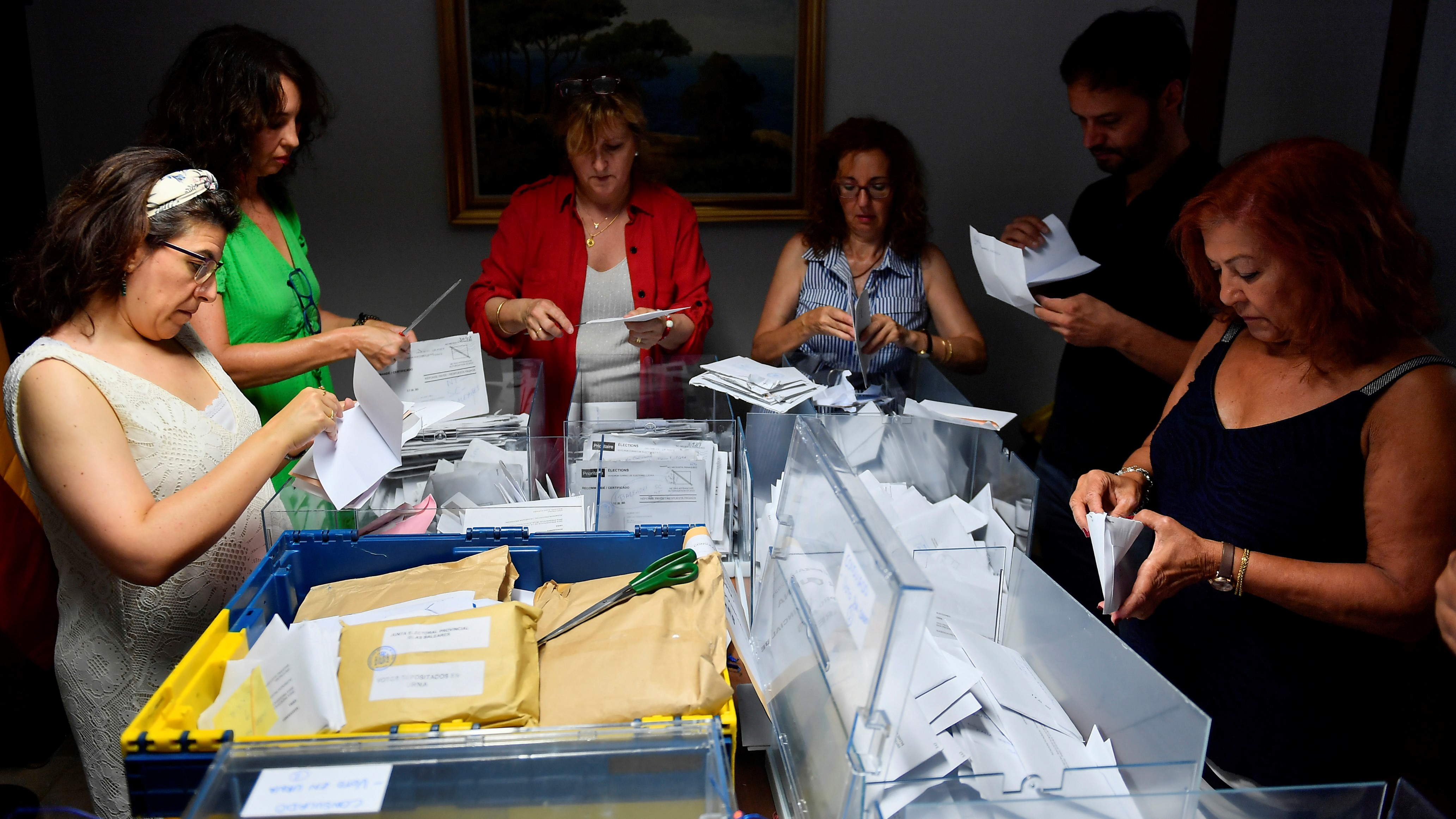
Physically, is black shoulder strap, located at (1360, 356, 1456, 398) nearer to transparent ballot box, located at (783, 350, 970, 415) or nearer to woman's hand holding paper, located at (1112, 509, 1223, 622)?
woman's hand holding paper, located at (1112, 509, 1223, 622)

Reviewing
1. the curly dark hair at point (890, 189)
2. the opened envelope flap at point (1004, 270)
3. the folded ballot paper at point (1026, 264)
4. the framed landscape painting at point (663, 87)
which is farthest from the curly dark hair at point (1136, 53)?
the framed landscape painting at point (663, 87)

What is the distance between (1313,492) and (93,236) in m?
1.82

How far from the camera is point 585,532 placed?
1.27 meters

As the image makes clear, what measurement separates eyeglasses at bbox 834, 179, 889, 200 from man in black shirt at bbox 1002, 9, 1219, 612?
42cm

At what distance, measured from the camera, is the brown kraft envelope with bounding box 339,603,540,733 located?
939mm

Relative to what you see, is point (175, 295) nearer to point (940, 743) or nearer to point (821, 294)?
point (940, 743)

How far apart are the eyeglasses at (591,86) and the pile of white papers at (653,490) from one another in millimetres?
1178

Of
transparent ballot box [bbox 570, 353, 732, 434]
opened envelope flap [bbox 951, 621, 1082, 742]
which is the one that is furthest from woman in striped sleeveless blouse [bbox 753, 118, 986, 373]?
opened envelope flap [bbox 951, 621, 1082, 742]

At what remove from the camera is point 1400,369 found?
1246mm

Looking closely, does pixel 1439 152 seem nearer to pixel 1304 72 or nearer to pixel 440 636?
pixel 1304 72

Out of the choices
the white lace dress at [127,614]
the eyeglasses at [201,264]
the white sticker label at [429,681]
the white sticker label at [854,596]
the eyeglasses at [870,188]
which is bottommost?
the white lace dress at [127,614]

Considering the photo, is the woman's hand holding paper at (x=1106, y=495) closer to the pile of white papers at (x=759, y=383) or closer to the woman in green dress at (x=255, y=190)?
the pile of white papers at (x=759, y=383)

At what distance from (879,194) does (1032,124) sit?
5.28ft

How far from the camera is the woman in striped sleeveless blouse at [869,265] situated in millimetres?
2533
